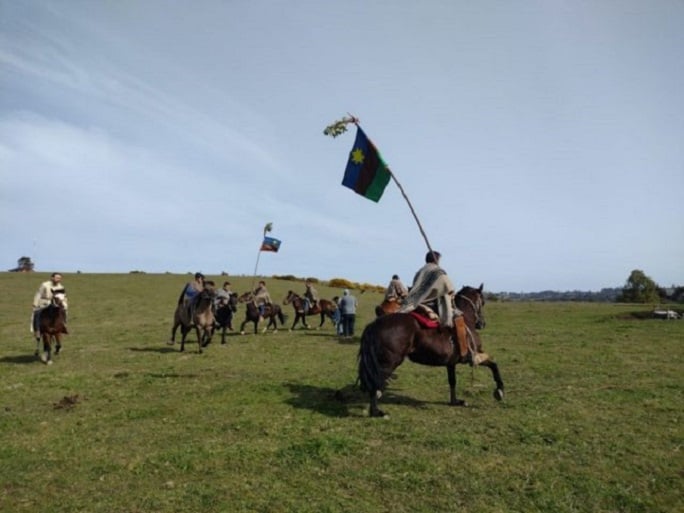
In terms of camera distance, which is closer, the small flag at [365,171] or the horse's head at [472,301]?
the horse's head at [472,301]

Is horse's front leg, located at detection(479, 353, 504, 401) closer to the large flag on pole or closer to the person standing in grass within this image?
the person standing in grass

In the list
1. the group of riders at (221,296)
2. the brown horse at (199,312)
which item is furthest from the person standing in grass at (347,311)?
the brown horse at (199,312)

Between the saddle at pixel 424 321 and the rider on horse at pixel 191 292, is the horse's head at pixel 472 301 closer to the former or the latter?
the saddle at pixel 424 321

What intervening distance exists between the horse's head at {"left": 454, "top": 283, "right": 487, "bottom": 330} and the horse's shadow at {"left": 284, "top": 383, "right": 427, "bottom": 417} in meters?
2.31

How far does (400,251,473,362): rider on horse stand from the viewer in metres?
10.4

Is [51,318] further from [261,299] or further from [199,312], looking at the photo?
[261,299]

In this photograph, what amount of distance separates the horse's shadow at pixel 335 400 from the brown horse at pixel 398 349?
2.30 feet

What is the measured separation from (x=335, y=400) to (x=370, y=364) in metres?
2.05

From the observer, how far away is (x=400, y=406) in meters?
10.8

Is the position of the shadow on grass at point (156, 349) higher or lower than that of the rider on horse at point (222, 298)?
lower

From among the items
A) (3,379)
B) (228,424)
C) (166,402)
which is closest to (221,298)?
(3,379)

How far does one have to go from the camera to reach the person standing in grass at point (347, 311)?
2395cm

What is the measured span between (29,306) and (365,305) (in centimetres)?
3004

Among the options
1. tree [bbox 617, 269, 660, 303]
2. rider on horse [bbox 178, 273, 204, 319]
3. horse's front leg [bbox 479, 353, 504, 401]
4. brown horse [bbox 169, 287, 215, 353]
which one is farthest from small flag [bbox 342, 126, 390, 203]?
tree [bbox 617, 269, 660, 303]
